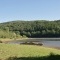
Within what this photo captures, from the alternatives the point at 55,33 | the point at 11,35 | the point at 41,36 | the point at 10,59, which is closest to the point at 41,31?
the point at 41,36

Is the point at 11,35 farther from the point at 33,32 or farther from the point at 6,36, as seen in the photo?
the point at 33,32

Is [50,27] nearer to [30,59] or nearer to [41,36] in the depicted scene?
[41,36]

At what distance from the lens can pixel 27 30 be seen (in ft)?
609

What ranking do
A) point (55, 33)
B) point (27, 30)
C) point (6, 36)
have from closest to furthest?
point (6, 36) < point (55, 33) < point (27, 30)

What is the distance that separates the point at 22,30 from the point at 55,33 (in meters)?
39.5

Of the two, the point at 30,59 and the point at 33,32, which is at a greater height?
the point at 30,59

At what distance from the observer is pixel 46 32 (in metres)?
160

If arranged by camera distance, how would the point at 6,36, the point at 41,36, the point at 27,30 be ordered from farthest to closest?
the point at 27,30 → the point at 41,36 → the point at 6,36

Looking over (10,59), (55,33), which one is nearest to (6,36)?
(55,33)

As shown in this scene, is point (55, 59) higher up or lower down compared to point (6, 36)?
higher up

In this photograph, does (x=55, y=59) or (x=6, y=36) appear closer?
(x=55, y=59)

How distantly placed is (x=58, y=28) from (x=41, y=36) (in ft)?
43.2

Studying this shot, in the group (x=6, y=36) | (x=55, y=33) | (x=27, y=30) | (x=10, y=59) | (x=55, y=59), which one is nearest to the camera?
(x=55, y=59)

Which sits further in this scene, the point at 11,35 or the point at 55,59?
the point at 11,35
